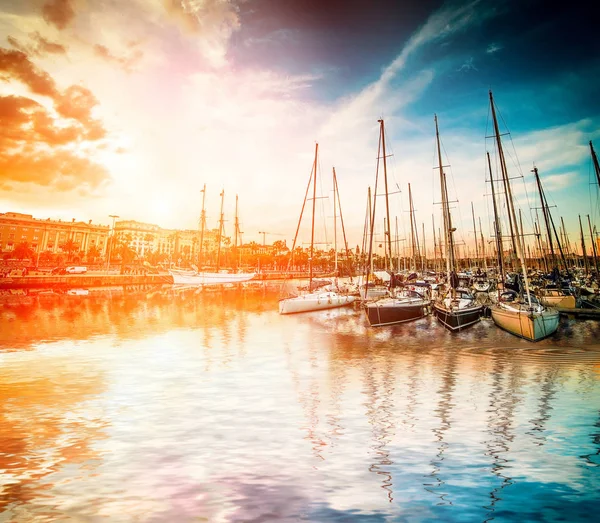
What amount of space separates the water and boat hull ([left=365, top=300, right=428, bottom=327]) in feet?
25.7

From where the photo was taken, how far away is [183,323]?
2814cm

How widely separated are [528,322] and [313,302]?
68.8 feet

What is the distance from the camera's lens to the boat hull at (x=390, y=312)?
26.2 m

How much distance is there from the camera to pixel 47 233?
500 feet

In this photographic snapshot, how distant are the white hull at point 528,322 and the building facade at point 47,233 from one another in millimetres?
149524

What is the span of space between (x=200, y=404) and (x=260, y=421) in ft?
8.30

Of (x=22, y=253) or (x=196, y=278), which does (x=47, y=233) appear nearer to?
(x=22, y=253)

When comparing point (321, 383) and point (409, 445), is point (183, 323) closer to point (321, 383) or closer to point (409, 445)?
point (321, 383)

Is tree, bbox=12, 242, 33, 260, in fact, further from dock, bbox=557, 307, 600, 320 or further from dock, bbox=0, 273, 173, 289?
dock, bbox=557, 307, 600, 320

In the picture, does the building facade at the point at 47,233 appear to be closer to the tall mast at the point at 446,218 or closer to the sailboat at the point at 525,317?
the tall mast at the point at 446,218

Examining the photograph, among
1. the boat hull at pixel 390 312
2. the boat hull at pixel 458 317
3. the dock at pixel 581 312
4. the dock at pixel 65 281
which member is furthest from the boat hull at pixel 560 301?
the dock at pixel 65 281

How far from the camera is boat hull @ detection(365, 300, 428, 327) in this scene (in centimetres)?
2620

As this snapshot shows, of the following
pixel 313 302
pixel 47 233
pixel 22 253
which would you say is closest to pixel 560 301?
pixel 313 302

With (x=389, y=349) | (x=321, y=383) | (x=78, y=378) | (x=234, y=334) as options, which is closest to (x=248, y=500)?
(x=321, y=383)
